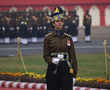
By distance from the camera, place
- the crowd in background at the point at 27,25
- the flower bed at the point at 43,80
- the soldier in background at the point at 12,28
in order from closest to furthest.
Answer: the flower bed at the point at 43,80 → the crowd in background at the point at 27,25 → the soldier in background at the point at 12,28

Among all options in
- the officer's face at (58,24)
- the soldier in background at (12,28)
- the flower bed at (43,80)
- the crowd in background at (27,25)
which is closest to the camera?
the officer's face at (58,24)

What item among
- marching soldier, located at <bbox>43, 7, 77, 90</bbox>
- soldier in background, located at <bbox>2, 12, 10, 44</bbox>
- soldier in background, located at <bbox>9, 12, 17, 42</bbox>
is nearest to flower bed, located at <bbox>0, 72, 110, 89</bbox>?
marching soldier, located at <bbox>43, 7, 77, 90</bbox>

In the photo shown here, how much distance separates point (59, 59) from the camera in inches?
220

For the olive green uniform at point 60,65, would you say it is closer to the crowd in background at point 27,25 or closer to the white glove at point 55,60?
the white glove at point 55,60

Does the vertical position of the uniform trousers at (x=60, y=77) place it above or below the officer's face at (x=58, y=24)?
below

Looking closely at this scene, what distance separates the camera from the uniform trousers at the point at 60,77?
Result: 18.2 feet

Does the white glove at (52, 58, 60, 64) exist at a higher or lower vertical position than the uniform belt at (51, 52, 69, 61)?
lower

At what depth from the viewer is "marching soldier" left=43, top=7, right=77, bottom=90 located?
18.3 ft

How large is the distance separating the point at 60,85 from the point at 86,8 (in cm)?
2216

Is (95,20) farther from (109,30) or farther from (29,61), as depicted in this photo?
(29,61)

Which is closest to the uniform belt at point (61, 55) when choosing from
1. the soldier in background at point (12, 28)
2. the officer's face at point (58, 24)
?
the officer's face at point (58, 24)

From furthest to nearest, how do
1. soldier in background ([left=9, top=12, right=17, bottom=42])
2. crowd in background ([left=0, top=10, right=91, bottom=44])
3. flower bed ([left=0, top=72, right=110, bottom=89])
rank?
1. soldier in background ([left=9, top=12, right=17, bottom=42])
2. crowd in background ([left=0, top=10, right=91, bottom=44])
3. flower bed ([left=0, top=72, right=110, bottom=89])

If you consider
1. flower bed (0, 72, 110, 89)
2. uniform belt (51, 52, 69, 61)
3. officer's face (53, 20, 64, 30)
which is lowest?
flower bed (0, 72, 110, 89)

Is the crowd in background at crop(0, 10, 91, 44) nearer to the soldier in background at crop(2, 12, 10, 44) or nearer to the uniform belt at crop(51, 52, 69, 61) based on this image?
the soldier in background at crop(2, 12, 10, 44)
